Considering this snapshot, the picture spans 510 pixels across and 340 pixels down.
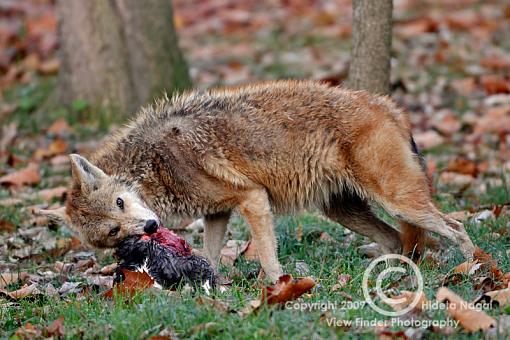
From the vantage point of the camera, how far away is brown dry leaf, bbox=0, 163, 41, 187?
10.1 metres

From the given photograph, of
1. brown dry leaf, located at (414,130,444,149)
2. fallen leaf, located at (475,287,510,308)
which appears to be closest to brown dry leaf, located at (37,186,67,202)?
brown dry leaf, located at (414,130,444,149)

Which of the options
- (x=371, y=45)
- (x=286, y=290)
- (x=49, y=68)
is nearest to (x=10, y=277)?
(x=286, y=290)

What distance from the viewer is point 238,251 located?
7.71 metres

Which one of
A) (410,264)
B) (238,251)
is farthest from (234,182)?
(410,264)

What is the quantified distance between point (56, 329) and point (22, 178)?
5.11 meters

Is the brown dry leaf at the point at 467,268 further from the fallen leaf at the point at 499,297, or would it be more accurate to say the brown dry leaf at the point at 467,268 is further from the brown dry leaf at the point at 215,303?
the brown dry leaf at the point at 215,303

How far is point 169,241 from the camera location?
660 centimetres

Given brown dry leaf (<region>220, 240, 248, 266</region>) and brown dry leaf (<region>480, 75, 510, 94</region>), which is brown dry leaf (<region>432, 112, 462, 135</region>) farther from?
brown dry leaf (<region>220, 240, 248, 266</region>)

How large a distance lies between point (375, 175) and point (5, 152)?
263 inches

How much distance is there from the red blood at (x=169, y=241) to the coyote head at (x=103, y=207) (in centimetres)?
9

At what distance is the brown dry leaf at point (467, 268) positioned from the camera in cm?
623

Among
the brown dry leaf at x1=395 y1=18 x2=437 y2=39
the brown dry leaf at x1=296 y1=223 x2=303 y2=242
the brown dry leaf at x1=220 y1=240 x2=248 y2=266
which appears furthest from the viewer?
the brown dry leaf at x1=395 y1=18 x2=437 y2=39

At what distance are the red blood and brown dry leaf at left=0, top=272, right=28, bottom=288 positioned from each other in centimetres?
123

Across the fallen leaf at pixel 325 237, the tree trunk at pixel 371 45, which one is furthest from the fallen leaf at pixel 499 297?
the tree trunk at pixel 371 45
